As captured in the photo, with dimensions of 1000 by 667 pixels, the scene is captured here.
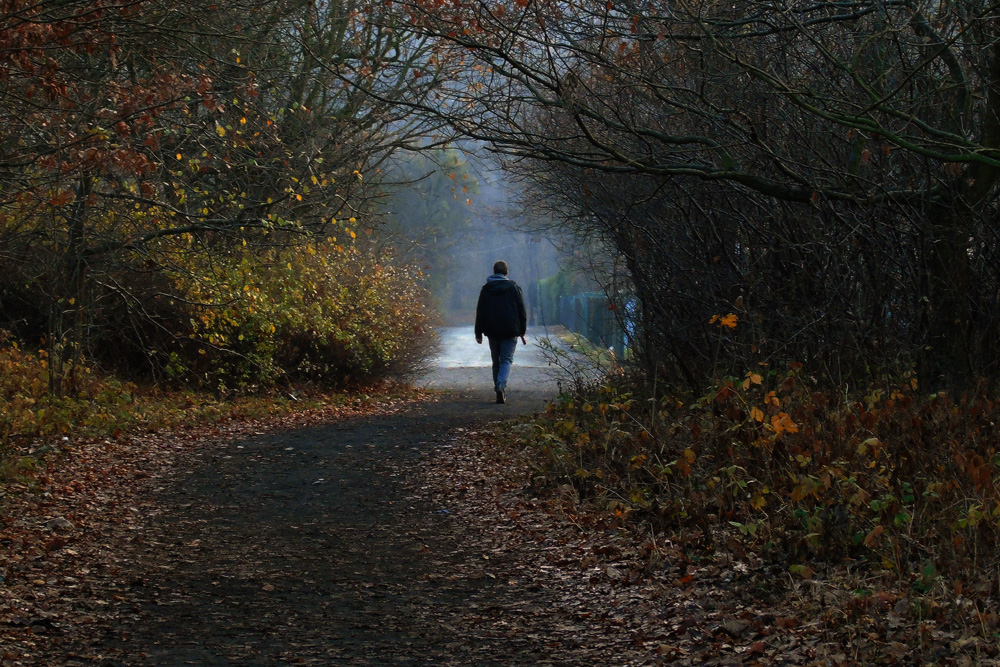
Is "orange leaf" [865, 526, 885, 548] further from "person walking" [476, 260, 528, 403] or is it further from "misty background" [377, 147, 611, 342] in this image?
"misty background" [377, 147, 611, 342]

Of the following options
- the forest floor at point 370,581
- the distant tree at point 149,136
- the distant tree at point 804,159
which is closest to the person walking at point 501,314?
the distant tree at point 149,136

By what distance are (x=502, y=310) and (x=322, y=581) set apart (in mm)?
10076

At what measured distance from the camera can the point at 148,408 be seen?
488 inches

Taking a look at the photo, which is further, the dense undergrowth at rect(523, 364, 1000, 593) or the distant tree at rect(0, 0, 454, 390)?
the distant tree at rect(0, 0, 454, 390)

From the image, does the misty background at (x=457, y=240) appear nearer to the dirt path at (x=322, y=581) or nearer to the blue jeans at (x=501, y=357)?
the blue jeans at (x=501, y=357)

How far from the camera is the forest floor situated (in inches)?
180

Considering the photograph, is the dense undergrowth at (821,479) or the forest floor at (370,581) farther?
the dense undergrowth at (821,479)

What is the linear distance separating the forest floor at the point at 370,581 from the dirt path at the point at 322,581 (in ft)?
0.06

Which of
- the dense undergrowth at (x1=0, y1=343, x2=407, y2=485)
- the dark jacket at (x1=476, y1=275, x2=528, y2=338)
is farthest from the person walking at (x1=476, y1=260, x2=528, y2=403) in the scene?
the dense undergrowth at (x1=0, y1=343, x2=407, y2=485)

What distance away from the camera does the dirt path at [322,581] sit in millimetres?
4660

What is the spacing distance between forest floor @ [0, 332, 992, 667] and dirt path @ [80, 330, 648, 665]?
2 cm

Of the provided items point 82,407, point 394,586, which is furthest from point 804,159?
point 82,407

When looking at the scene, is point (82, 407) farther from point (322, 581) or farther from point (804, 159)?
point (804, 159)

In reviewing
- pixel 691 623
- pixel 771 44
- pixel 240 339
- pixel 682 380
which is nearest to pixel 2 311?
pixel 240 339
